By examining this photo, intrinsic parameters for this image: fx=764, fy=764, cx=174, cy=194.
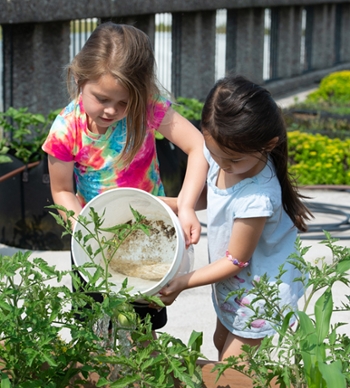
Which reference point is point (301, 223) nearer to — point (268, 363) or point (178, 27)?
point (268, 363)

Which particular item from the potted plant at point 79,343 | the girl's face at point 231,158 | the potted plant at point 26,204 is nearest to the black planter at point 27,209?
the potted plant at point 26,204

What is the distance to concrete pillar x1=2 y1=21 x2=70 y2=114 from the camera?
6.33 m

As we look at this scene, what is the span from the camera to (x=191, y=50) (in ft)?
32.0

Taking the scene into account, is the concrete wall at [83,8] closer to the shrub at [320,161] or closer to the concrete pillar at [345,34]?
the shrub at [320,161]

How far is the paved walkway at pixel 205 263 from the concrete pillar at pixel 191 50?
3498mm

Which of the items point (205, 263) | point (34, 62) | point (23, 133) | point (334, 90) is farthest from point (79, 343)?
point (334, 90)

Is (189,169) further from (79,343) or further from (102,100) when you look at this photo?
(79,343)

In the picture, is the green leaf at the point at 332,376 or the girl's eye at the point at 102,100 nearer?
the green leaf at the point at 332,376

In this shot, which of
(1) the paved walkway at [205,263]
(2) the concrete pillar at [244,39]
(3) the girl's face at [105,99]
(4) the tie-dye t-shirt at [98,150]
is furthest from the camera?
(2) the concrete pillar at [244,39]

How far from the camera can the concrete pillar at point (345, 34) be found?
1664 cm

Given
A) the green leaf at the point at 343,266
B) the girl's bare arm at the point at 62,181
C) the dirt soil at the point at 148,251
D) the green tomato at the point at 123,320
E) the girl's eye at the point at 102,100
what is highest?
the girl's eye at the point at 102,100

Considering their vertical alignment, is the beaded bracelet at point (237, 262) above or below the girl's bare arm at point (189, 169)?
below

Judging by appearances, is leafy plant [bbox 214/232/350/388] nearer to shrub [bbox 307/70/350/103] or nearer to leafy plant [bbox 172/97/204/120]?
leafy plant [bbox 172/97/204/120]

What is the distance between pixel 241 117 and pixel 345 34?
15.5 m
